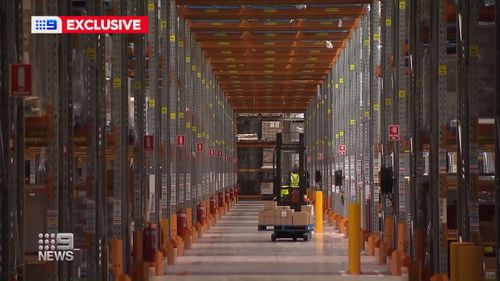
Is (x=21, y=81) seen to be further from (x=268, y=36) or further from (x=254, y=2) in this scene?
(x=268, y=36)

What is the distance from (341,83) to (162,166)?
470 inches

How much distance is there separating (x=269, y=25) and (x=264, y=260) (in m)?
8.76

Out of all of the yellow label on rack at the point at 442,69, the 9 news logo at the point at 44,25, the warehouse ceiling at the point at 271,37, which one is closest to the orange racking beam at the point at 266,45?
the warehouse ceiling at the point at 271,37

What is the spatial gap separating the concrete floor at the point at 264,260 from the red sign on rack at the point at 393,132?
205 centimetres

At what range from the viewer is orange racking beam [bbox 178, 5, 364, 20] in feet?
83.4

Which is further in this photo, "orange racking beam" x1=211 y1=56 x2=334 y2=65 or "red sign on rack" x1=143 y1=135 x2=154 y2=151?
"orange racking beam" x1=211 y1=56 x2=334 y2=65

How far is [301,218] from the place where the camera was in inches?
1101

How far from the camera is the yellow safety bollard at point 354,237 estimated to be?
17672 mm

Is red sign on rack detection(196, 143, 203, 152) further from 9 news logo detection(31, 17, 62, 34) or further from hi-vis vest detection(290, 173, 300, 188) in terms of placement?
9 news logo detection(31, 17, 62, 34)

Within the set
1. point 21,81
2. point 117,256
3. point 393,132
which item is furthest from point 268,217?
point 21,81

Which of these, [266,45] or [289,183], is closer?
[266,45]

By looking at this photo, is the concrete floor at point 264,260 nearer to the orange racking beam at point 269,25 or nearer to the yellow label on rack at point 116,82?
the yellow label on rack at point 116,82

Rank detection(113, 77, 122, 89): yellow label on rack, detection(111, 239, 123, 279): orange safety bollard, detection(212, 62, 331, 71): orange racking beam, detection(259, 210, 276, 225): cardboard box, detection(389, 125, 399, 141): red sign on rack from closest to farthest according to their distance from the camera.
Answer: detection(111, 239, 123, 279): orange safety bollard, detection(113, 77, 122, 89): yellow label on rack, detection(389, 125, 399, 141): red sign on rack, detection(259, 210, 276, 225): cardboard box, detection(212, 62, 331, 71): orange racking beam

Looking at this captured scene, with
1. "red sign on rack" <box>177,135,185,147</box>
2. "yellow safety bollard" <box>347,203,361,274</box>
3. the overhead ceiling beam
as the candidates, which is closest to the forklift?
the overhead ceiling beam
